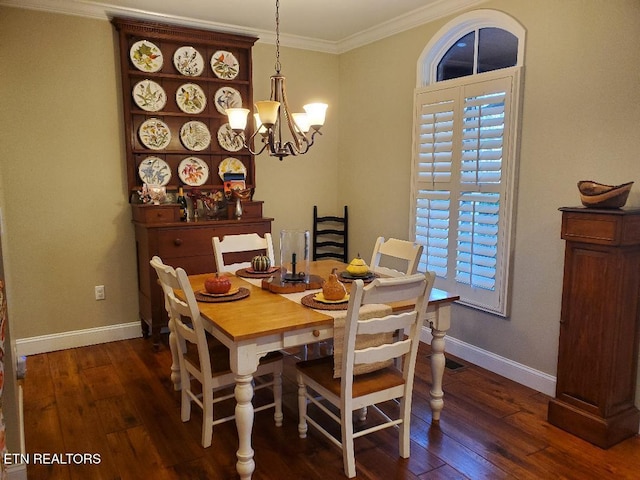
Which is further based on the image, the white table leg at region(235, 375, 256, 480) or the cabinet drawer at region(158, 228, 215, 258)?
the cabinet drawer at region(158, 228, 215, 258)

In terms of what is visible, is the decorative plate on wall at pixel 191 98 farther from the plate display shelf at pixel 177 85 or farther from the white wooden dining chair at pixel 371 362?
the white wooden dining chair at pixel 371 362

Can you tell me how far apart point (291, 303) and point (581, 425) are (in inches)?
66.2

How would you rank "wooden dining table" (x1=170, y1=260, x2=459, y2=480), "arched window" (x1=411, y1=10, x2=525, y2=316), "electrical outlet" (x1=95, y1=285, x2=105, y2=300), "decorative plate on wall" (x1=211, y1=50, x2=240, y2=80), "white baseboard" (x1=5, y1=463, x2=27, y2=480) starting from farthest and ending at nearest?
1. "decorative plate on wall" (x1=211, y1=50, x2=240, y2=80)
2. "electrical outlet" (x1=95, y1=285, x2=105, y2=300)
3. "arched window" (x1=411, y1=10, x2=525, y2=316)
4. "white baseboard" (x1=5, y1=463, x2=27, y2=480)
5. "wooden dining table" (x1=170, y1=260, x2=459, y2=480)

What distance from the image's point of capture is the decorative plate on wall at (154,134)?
3.90 metres

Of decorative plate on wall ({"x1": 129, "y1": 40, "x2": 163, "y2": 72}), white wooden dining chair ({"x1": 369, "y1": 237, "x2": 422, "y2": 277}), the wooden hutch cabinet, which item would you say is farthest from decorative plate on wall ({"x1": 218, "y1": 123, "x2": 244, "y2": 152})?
white wooden dining chair ({"x1": 369, "y1": 237, "x2": 422, "y2": 277})

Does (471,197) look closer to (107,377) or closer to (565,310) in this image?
(565,310)

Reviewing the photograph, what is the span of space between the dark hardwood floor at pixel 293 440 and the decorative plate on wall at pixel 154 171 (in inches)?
62.3

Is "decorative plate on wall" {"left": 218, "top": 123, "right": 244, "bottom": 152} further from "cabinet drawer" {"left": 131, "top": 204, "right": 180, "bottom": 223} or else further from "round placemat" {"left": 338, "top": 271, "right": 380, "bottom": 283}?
"round placemat" {"left": 338, "top": 271, "right": 380, "bottom": 283}

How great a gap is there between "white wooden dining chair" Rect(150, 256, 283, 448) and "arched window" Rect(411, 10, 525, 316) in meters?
1.62

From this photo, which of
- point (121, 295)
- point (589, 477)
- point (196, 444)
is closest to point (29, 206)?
point (121, 295)

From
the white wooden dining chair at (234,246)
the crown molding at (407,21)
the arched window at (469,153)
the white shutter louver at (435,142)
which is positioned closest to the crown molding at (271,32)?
the crown molding at (407,21)

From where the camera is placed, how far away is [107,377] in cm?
329

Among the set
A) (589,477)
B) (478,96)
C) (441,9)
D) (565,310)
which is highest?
(441,9)

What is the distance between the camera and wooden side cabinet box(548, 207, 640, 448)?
7.82 ft
